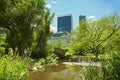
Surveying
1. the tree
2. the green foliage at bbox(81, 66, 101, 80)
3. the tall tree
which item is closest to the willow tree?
the tall tree

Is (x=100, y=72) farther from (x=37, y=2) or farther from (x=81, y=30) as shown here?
(x=81, y=30)

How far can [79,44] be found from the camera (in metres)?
37.7

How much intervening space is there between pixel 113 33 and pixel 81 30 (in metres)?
4.09

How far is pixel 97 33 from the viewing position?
1467 inches

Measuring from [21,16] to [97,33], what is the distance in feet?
45.1

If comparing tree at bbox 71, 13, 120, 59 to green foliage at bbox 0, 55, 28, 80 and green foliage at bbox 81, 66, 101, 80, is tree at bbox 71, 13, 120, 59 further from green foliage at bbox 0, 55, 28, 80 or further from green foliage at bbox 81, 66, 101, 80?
green foliage at bbox 81, 66, 101, 80

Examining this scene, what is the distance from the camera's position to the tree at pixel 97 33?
36.8 m

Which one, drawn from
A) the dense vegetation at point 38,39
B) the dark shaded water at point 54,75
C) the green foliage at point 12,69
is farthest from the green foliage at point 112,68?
the dark shaded water at point 54,75

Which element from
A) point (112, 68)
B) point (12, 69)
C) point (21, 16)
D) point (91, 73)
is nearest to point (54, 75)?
point (12, 69)

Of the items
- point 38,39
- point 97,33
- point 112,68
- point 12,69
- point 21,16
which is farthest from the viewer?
point 97,33

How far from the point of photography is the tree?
36.8 m

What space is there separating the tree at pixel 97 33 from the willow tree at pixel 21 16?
1063 cm

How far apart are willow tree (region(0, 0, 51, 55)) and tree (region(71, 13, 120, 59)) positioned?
10634 mm

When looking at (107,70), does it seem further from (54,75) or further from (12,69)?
(54,75)
